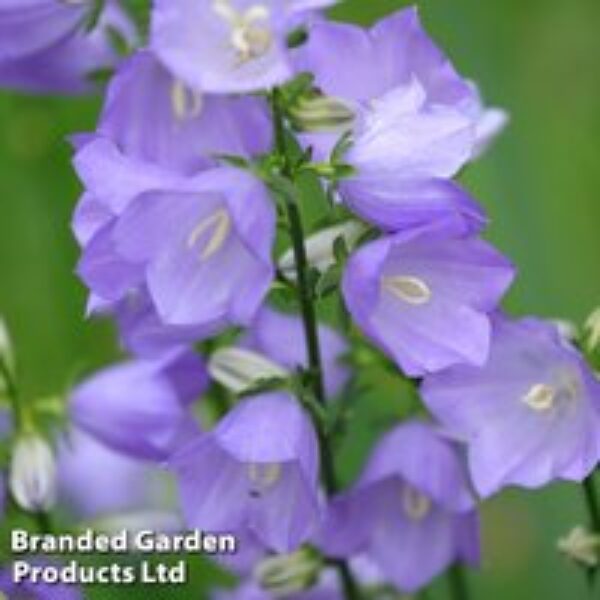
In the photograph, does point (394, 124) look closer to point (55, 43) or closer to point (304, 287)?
point (304, 287)

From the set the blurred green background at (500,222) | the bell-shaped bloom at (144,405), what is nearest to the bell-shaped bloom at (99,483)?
the blurred green background at (500,222)

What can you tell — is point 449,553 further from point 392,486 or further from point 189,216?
point 189,216

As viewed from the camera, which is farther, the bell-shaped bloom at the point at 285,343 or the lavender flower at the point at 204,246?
the bell-shaped bloom at the point at 285,343

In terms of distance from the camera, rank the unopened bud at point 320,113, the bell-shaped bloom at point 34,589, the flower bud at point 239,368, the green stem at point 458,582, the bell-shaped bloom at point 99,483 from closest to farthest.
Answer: the bell-shaped bloom at point 34,589 → the unopened bud at point 320,113 → the flower bud at point 239,368 → the green stem at point 458,582 → the bell-shaped bloom at point 99,483

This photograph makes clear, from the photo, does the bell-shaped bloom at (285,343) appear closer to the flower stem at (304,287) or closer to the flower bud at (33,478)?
the flower stem at (304,287)

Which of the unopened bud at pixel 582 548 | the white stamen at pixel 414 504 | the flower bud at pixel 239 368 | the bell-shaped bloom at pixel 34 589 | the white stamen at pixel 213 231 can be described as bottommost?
the white stamen at pixel 414 504

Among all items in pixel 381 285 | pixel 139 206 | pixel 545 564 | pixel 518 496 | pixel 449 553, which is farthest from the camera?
pixel 518 496

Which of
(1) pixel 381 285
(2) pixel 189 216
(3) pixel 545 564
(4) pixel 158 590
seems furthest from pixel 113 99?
(3) pixel 545 564

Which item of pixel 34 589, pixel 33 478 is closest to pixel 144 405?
pixel 33 478
